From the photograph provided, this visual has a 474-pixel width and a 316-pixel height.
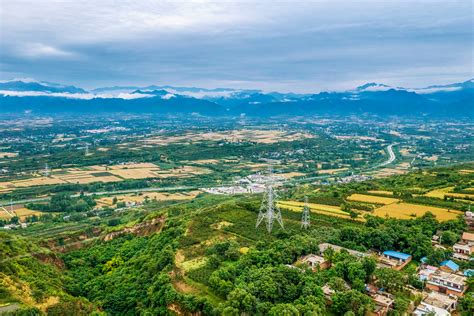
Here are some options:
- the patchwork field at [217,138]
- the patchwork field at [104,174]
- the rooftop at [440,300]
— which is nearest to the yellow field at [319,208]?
the rooftop at [440,300]

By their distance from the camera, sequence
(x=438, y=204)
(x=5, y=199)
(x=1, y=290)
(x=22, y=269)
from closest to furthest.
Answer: (x=1, y=290) → (x=22, y=269) → (x=438, y=204) → (x=5, y=199)


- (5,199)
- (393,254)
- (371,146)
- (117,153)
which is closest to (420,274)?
(393,254)

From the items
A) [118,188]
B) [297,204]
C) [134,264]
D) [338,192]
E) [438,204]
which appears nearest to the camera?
[134,264]

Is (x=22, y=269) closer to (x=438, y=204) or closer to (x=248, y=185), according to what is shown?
(x=438, y=204)

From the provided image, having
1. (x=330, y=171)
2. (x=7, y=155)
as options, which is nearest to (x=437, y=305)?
(x=330, y=171)

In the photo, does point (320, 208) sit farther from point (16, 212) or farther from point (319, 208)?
point (16, 212)

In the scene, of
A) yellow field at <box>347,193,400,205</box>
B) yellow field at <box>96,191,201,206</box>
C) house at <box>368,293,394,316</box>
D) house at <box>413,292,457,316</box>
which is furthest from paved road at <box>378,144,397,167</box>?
house at <box>368,293,394,316</box>

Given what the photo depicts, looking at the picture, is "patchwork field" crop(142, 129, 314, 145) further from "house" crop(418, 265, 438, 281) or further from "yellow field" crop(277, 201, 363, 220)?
"house" crop(418, 265, 438, 281)
